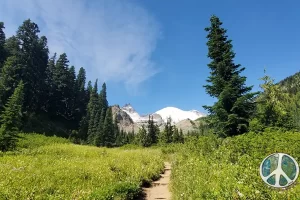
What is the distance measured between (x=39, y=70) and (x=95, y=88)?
28.2 meters

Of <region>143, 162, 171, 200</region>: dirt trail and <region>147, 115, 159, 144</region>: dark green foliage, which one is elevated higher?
<region>147, 115, 159, 144</region>: dark green foliage

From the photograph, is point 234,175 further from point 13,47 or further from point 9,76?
point 13,47

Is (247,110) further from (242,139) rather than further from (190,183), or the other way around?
(190,183)

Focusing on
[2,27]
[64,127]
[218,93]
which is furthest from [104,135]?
[218,93]

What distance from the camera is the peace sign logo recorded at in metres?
4.43

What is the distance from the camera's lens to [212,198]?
6309 millimetres

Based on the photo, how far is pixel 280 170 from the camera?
4562 mm

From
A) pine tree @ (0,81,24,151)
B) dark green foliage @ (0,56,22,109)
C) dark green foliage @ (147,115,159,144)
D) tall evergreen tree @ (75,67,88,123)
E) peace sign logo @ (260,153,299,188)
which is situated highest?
tall evergreen tree @ (75,67,88,123)

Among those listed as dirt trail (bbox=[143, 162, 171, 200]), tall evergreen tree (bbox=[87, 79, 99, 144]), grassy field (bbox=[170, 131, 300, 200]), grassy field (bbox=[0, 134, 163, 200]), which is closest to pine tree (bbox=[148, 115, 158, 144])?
tall evergreen tree (bbox=[87, 79, 99, 144])

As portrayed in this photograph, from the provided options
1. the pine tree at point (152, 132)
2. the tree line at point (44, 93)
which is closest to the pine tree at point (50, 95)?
the tree line at point (44, 93)

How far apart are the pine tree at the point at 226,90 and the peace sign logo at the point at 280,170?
51.2 ft

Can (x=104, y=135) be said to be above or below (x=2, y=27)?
below

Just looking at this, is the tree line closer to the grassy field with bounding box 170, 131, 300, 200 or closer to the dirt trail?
the dirt trail

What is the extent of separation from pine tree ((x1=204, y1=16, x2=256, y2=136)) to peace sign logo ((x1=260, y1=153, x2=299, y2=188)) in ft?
51.2
